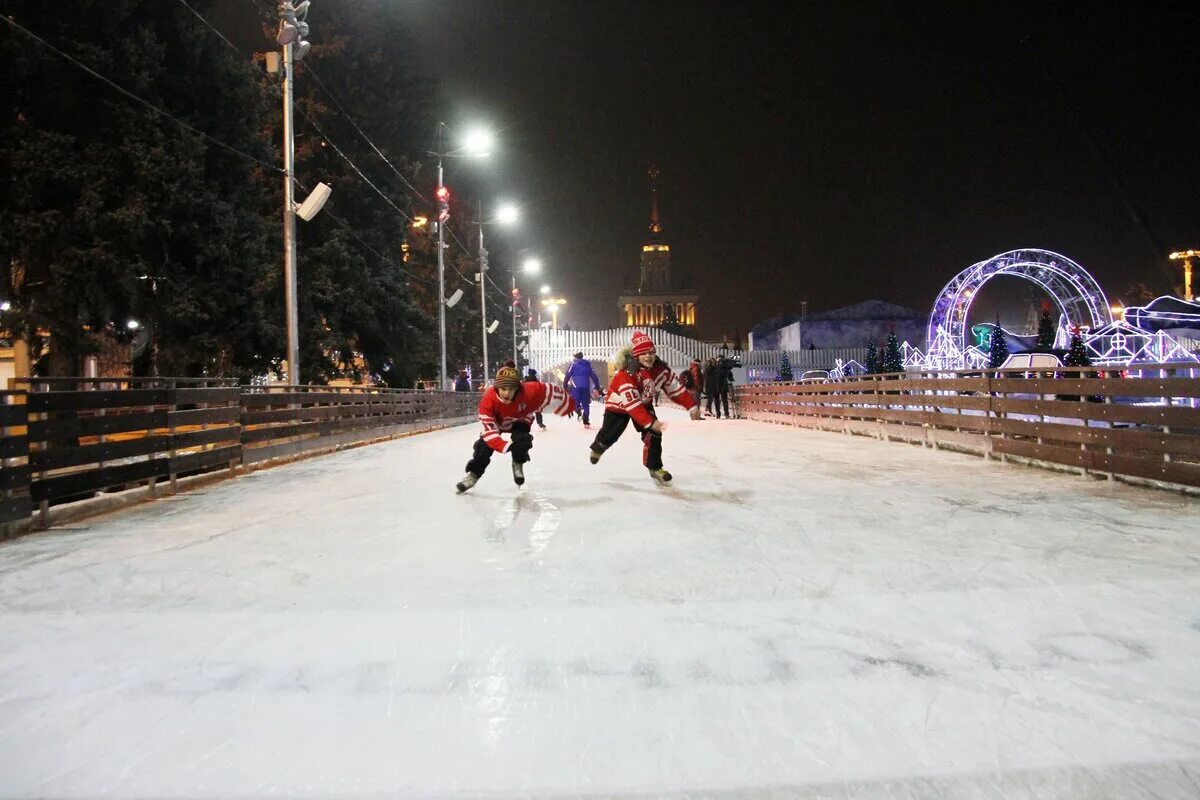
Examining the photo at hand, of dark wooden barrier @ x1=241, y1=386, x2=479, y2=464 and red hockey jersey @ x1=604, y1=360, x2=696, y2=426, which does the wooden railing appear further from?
red hockey jersey @ x1=604, y1=360, x2=696, y2=426

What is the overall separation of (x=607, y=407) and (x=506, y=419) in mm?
1323

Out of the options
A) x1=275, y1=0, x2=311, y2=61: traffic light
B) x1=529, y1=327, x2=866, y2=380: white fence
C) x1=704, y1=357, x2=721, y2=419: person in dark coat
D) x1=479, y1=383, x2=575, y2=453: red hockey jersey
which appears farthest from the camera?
x1=529, y1=327, x2=866, y2=380: white fence

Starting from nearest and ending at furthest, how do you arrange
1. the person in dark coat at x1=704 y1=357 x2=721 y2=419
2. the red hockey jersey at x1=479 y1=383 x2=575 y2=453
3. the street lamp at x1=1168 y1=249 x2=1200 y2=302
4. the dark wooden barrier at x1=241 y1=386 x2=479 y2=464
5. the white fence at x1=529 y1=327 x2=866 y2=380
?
the red hockey jersey at x1=479 y1=383 x2=575 y2=453, the dark wooden barrier at x1=241 y1=386 x2=479 y2=464, the person in dark coat at x1=704 y1=357 x2=721 y2=419, the street lamp at x1=1168 y1=249 x2=1200 y2=302, the white fence at x1=529 y1=327 x2=866 y2=380

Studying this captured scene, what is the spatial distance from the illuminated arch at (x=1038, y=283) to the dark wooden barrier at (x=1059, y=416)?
13266 mm

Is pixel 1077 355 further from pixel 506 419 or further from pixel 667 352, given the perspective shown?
pixel 667 352

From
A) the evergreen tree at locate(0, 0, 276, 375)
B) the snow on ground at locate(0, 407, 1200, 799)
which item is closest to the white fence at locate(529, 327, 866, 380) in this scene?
the evergreen tree at locate(0, 0, 276, 375)

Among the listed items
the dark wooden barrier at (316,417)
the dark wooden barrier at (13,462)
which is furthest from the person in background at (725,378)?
the dark wooden barrier at (13,462)

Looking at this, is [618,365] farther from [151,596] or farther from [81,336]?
[81,336]

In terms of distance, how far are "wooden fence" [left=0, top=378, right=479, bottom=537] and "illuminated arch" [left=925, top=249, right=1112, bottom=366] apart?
2316 cm

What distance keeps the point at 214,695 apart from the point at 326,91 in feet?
107

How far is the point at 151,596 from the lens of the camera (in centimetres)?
485

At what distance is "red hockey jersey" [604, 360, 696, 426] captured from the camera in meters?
9.76

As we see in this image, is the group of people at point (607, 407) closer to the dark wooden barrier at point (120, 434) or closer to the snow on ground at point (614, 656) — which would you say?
the snow on ground at point (614, 656)

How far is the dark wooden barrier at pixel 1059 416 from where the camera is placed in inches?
324
